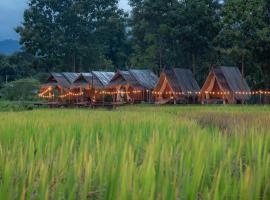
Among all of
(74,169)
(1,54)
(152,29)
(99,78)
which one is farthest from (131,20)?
(74,169)

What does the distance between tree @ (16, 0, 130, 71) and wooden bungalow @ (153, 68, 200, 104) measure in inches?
748

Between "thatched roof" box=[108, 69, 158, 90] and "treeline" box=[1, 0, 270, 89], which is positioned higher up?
"treeline" box=[1, 0, 270, 89]

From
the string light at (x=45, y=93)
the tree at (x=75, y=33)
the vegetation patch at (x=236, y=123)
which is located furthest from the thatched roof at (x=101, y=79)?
the vegetation patch at (x=236, y=123)

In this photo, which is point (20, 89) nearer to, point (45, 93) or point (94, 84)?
point (45, 93)

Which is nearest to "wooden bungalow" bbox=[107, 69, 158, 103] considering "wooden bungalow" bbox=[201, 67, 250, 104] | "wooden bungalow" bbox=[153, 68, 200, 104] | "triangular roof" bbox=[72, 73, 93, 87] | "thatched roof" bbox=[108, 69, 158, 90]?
"thatched roof" bbox=[108, 69, 158, 90]

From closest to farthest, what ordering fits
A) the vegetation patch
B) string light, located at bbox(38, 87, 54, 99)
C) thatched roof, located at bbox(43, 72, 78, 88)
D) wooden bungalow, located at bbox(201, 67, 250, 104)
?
1. the vegetation patch
2. wooden bungalow, located at bbox(201, 67, 250, 104)
3. string light, located at bbox(38, 87, 54, 99)
4. thatched roof, located at bbox(43, 72, 78, 88)

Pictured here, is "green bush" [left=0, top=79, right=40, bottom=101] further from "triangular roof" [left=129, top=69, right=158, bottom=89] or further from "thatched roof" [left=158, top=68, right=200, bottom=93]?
"thatched roof" [left=158, top=68, right=200, bottom=93]

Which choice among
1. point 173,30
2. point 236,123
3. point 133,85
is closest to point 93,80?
point 133,85

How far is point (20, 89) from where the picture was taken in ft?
131

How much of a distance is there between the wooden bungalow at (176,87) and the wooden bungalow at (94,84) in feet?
17.5

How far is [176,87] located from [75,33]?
2436cm

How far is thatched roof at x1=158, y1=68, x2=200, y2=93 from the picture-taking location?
1483 inches

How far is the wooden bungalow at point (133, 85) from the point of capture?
133 feet

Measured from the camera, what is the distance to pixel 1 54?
53688 millimetres
